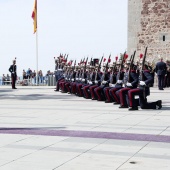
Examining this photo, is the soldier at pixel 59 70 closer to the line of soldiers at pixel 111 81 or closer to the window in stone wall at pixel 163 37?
the line of soldiers at pixel 111 81

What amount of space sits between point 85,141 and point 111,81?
728 cm

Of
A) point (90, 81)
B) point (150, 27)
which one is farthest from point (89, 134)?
point (150, 27)

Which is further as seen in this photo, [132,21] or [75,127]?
[132,21]

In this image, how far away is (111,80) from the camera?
47.1 ft

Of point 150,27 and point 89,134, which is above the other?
point 150,27

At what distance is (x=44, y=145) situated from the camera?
6859mm

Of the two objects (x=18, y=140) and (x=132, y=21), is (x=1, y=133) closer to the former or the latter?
(x=18, y=140)

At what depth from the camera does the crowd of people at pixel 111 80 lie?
12398mm

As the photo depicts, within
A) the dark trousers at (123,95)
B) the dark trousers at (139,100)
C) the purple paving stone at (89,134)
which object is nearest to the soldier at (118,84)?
the dark trousers at (123,95)

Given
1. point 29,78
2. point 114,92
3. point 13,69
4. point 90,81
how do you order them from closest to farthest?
point 114,92 → point 90,81 → point 13,69 → point 29,78

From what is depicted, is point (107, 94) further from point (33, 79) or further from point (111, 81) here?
point (33, 79)

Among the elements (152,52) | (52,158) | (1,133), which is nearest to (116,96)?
(1,133)

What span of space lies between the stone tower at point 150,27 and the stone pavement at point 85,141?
19.1m

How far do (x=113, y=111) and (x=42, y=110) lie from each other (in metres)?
1.83
